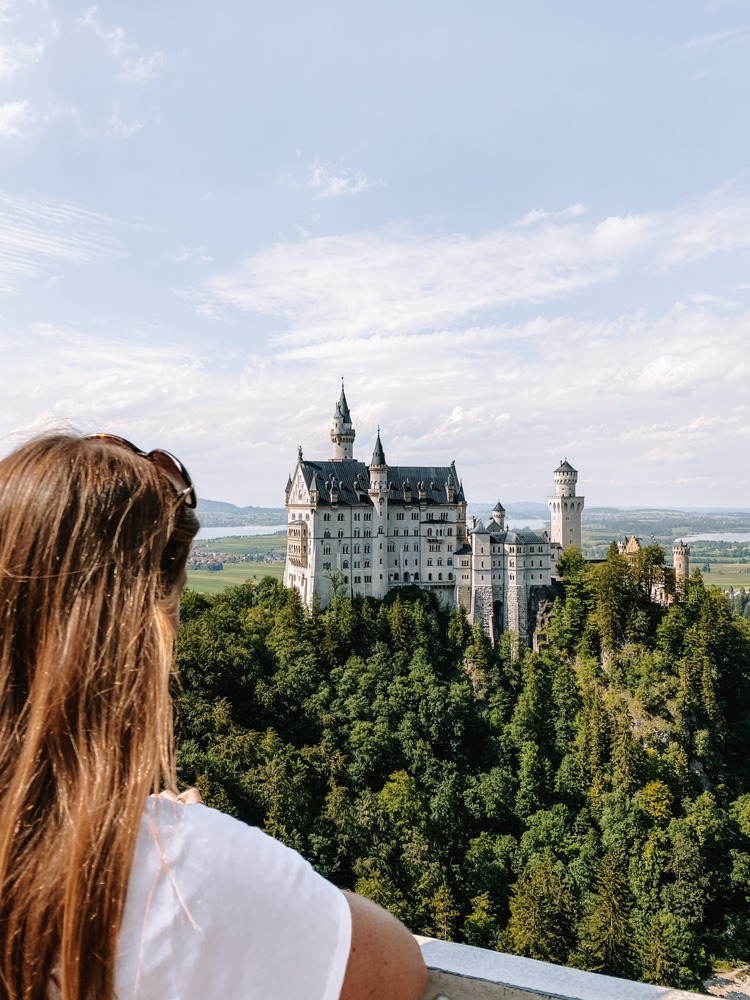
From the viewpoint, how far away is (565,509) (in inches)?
2138

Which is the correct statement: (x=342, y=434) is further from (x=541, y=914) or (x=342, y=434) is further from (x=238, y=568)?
(x=541, y=914)

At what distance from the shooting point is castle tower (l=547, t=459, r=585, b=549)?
54.0 m

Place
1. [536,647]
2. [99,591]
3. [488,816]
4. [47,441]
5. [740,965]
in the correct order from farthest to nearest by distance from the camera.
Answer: [536,647]
[488,816]
[740,965]
[47,441]
[99,591]

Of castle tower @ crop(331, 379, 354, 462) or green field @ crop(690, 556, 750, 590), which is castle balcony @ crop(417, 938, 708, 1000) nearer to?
castle tower @ crop(331, 379, 354, 462)

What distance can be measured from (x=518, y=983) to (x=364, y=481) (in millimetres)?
47384

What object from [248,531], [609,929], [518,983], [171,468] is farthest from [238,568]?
[171,468]

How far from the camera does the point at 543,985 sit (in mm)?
2996

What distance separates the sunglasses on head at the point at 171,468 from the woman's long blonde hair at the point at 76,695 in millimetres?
51

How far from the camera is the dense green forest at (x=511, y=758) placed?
32.8m

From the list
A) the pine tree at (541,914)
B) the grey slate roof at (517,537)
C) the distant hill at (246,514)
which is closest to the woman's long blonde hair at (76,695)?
the pine tree at (541,914)

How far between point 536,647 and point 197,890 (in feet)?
159

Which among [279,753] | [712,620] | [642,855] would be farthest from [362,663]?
[712,620]

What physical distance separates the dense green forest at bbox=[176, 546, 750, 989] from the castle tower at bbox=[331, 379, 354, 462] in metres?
11.0

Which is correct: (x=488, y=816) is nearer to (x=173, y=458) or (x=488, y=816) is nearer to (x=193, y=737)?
(x=193, y=737)
